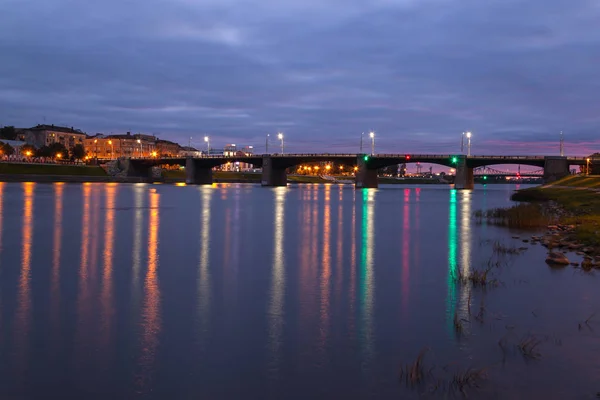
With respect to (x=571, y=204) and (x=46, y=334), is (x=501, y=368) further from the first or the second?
(x=571, y=204)

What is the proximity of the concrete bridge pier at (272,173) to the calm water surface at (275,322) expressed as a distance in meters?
142

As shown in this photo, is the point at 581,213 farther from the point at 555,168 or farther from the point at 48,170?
the point at 48,170

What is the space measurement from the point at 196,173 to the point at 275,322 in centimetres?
17517

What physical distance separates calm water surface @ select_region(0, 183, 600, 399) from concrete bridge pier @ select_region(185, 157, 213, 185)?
15345 centimetres

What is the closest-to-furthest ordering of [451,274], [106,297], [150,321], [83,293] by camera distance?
1. [150,321]
2. [106,297]
3. [83,293]
4. [451,274]

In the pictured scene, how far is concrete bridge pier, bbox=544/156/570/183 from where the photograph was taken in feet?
449

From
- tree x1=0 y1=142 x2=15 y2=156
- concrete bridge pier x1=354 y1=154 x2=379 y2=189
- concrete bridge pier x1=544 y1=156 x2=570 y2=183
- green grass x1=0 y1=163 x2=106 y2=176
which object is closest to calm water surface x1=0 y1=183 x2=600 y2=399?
concrete bridge pier x1=544 y1=156 x2=570 y2=183

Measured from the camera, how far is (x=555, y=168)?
13950 cm

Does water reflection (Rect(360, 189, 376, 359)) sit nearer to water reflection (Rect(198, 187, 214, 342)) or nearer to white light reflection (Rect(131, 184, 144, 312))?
water reflection (Rect(198, 187, 214, 342))

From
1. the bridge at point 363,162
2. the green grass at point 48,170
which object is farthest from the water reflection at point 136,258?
the green grass at point 48,170

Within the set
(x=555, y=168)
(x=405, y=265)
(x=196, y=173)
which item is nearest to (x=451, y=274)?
(x=405, y=265)

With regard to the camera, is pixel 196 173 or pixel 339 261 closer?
pixel 339 261

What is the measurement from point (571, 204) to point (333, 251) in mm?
39488

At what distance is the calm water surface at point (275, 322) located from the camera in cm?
1128
